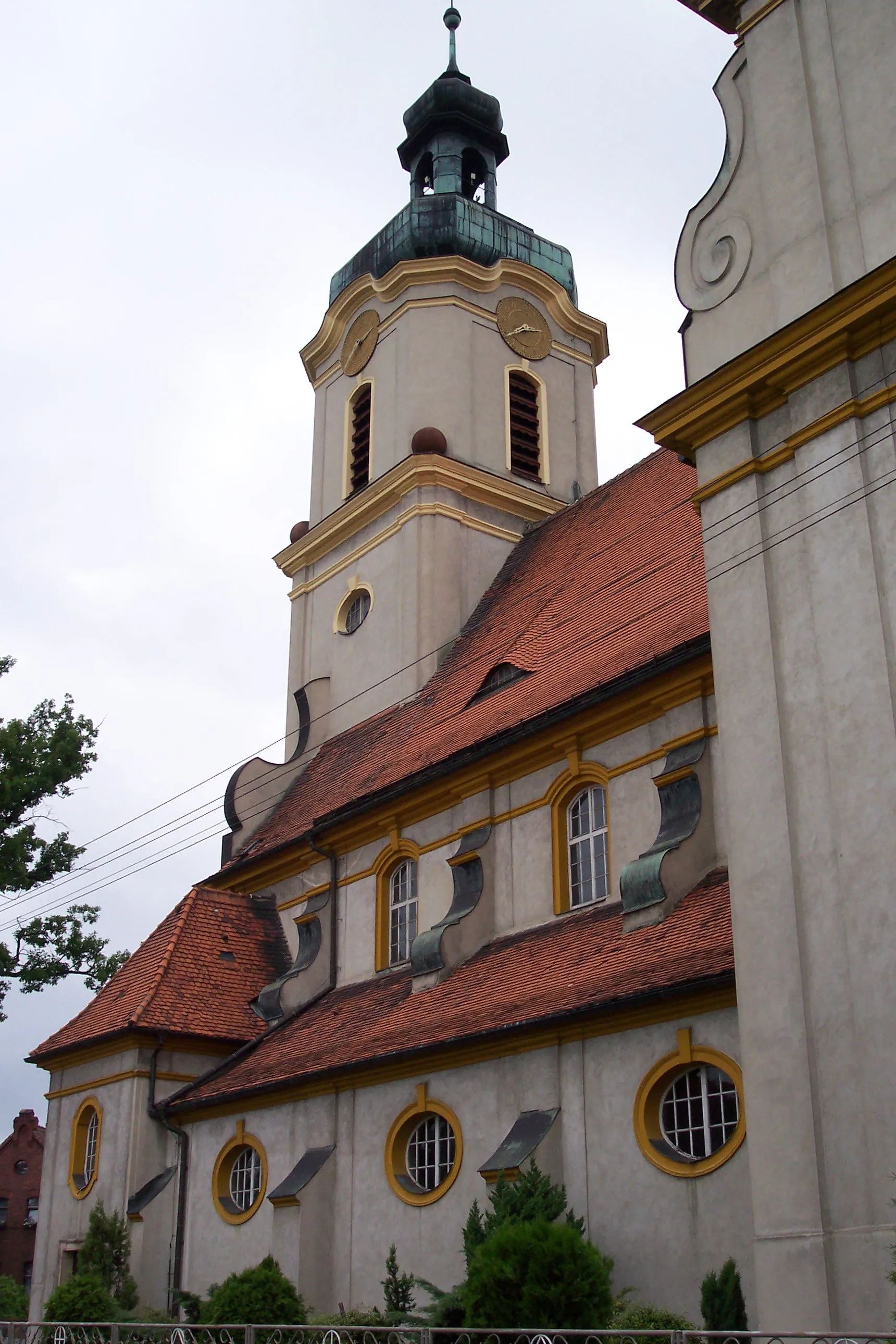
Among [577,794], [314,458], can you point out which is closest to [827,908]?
[577,794]

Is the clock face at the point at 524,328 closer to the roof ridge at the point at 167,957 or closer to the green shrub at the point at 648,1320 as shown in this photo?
the roof ridge at the point at 167,957

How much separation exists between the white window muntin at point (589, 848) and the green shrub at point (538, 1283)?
6.09 metres

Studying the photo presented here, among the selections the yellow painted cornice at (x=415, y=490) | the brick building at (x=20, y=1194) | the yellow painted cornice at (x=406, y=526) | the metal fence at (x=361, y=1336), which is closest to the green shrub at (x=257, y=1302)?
the metal fence at (x=361, y=1336)

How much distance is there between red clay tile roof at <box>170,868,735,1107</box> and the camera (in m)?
14.8

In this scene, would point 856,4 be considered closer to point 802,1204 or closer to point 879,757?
point 879,757

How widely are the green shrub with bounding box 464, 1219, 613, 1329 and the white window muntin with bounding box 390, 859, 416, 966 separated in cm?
898

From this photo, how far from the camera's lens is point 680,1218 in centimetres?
1376

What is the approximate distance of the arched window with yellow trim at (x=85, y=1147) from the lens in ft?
77.0

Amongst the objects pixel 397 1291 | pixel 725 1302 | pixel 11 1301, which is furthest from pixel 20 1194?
pixel 725 1302

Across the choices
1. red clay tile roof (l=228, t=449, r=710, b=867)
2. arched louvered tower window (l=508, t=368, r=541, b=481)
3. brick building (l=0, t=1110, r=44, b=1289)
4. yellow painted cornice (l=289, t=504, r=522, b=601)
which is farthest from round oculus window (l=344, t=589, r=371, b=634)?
brick building (l=0, t=1110, r=44, b=1289)

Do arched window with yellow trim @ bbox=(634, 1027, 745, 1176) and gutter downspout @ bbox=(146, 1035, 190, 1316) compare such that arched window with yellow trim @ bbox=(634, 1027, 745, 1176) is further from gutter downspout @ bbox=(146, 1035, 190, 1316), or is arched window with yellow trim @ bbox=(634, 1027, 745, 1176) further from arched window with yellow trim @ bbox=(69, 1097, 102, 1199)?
arched window with yellow trim @ bbox=(69, 1097, 102, 1199)

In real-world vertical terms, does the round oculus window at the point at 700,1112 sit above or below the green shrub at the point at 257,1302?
above

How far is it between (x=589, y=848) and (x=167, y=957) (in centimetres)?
898

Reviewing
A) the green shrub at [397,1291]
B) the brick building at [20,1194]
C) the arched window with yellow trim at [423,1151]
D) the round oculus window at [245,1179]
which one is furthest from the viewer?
the brick building at [20,1194]
